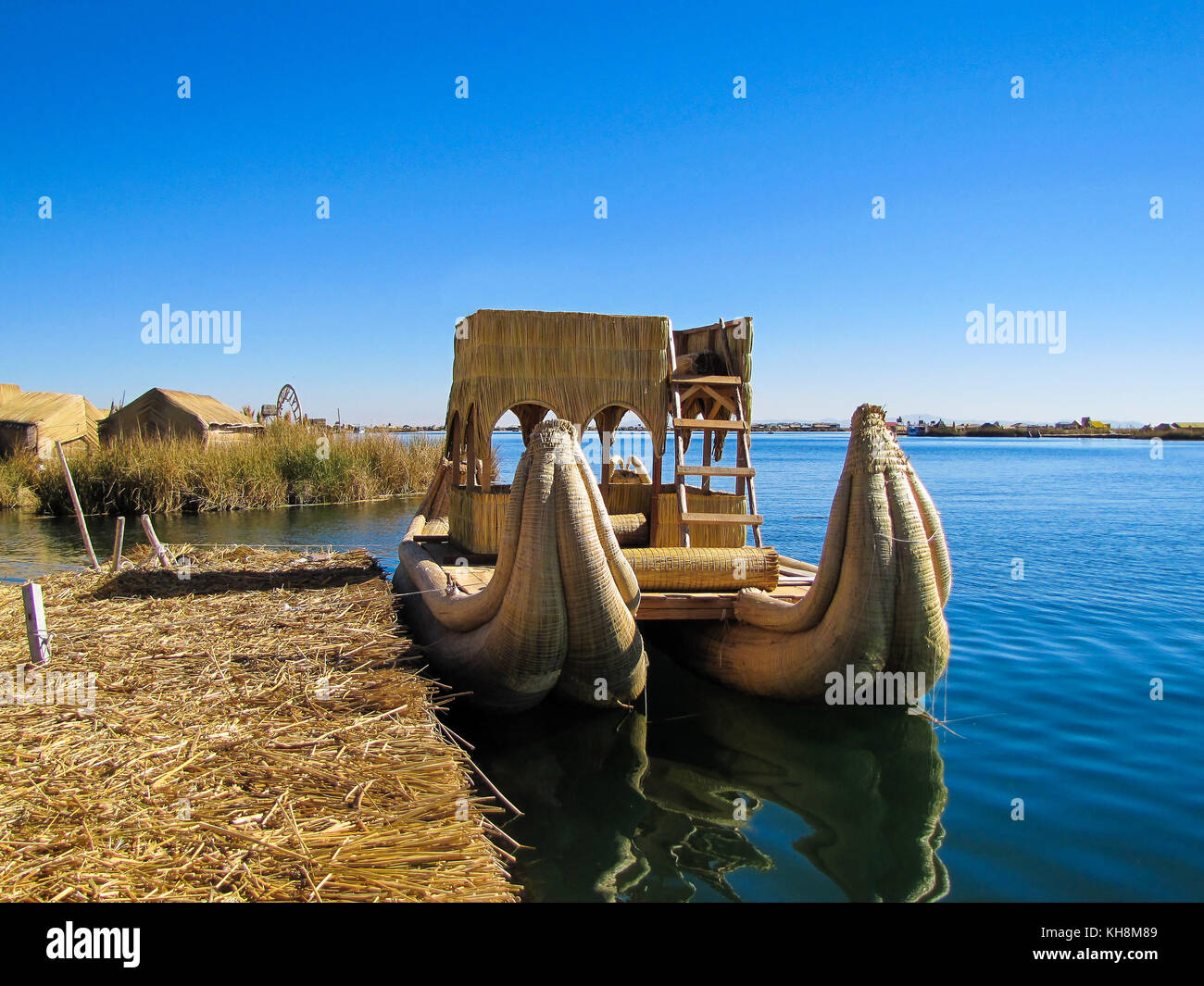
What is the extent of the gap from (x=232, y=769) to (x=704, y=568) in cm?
453

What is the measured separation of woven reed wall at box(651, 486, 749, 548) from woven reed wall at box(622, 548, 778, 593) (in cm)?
123

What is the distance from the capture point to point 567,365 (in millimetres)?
8688

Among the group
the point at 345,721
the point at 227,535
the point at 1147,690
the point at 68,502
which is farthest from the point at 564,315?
the point at 68,502

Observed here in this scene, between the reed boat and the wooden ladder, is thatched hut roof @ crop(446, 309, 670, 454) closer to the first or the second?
the reed boat

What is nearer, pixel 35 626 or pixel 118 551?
pixel 35 626

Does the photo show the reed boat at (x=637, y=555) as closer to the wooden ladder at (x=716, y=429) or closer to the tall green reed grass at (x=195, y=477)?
the wooden ladder at (x=716, y=429)

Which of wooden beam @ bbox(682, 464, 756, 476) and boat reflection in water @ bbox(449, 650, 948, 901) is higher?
wooden beam @ bbox(682, 464, 756, 476)

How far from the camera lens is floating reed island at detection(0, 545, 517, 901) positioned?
9.94 ft

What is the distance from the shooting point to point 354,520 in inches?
910

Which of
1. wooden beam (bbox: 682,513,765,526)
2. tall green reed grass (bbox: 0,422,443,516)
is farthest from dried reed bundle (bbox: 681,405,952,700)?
tall green reed grass (bbox: 0,422,443,516)

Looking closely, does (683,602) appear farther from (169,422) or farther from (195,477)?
(169,422)

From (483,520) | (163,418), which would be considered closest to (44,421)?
(163,418)

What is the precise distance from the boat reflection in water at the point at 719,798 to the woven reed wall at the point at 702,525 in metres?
1.65
